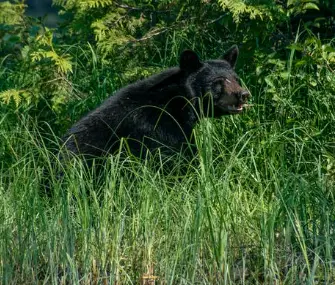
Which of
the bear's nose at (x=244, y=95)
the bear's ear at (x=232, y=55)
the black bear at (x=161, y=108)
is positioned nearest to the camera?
the black bear at (x=161, y=108)

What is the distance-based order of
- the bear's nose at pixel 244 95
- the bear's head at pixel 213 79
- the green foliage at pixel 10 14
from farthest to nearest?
the green foliage at pixel 10 14
the bear's head at pixel 213 79
the bear's nose at pixel 244 95

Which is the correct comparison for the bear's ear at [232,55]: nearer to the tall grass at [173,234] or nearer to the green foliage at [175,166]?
the green foliage at [175,166]

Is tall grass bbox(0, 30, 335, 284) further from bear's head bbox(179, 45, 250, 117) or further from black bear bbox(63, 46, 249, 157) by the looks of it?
bear's head bbox(179, 45, 250, 117)

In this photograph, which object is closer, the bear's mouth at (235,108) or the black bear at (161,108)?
the black bear at (161,108)

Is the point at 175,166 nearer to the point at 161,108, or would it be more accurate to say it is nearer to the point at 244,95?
the point at 161,108

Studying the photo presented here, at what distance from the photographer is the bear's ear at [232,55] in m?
7.46

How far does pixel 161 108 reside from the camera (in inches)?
283

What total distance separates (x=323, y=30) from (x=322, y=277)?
3.72 m

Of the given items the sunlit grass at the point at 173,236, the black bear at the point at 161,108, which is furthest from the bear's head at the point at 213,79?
the sunlit grass at the point at 173,236

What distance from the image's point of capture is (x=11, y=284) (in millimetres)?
5074

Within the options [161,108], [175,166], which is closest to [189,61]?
[161,108]

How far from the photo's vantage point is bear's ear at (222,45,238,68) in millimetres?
7457

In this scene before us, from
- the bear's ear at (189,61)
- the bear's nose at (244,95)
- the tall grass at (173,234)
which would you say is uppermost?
the bear's ear at (189,61)

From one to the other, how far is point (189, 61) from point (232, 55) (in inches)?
14.2
